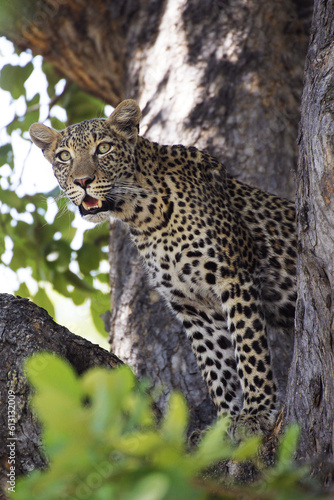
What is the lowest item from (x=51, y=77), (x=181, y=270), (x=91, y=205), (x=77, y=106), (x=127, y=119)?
(x=181, y=270)

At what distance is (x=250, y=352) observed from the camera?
14.1 feet

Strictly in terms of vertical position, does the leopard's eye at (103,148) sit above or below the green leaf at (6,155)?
above

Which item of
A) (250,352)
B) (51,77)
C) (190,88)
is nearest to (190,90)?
(190,88)

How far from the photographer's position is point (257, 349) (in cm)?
429

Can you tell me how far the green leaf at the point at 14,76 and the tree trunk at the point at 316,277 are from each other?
505 centimetres

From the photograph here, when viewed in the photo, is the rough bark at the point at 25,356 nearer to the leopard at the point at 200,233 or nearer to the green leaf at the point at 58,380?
the leopard at the point at 200,233

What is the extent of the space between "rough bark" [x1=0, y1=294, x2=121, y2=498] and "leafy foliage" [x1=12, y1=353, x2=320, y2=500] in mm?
1594

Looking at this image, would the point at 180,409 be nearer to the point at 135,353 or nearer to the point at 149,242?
the point at 149,242

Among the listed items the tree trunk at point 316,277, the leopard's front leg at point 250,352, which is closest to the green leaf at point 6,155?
the leopard's front leg at point 250,352

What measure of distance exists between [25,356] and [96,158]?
2.02 m

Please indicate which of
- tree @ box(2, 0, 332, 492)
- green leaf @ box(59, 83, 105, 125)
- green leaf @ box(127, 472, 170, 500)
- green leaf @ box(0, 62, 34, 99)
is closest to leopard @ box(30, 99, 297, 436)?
tree @ box(2, 0, 332, 492)

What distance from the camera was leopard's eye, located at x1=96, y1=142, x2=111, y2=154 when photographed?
188 inches

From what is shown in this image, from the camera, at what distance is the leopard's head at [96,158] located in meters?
4.57

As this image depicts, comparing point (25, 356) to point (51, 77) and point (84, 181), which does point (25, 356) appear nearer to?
point (84, 181)
